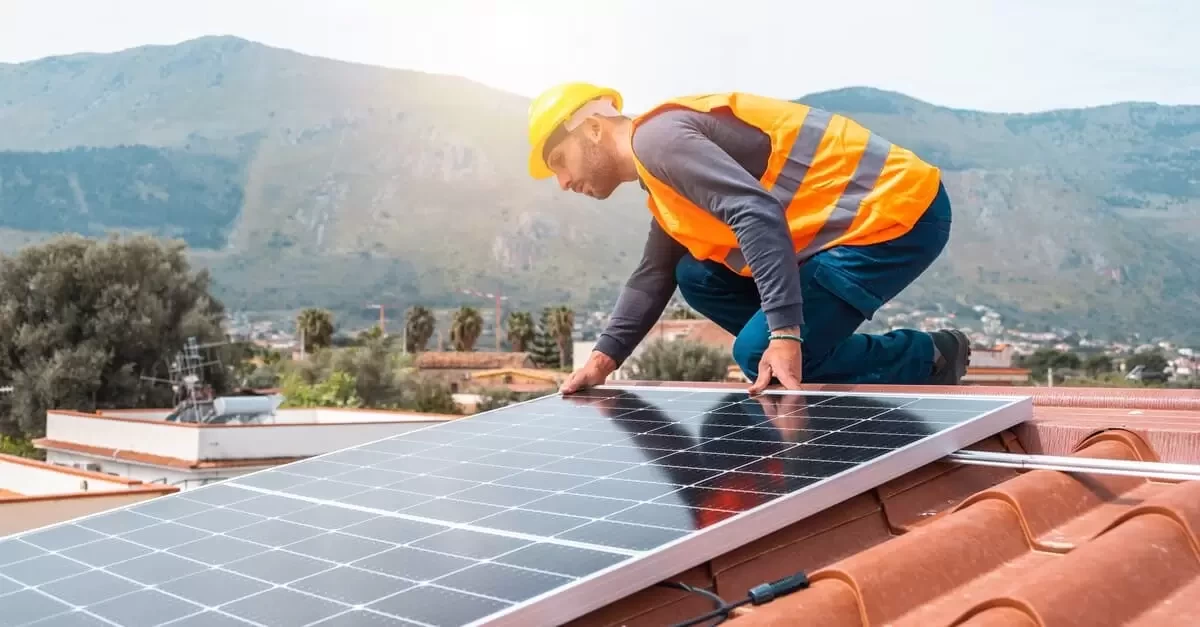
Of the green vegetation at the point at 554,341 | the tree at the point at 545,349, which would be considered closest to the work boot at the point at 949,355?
the green vegetation at the point at 554,341

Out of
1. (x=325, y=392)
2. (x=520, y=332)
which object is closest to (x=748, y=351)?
(x=325, y=392)

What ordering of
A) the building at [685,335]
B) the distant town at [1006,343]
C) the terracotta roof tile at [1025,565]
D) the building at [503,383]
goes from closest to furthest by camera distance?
the terracotta roof tile at [1025,565] → the distant town at [1006,343] → the building at [685,335] → the building at [503,383]

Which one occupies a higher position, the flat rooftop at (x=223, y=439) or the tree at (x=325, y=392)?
the flat rooftop at (x=223, y=439)

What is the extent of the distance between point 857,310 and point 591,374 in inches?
46.6

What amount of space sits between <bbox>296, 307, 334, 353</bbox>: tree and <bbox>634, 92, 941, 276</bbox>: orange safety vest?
288ft

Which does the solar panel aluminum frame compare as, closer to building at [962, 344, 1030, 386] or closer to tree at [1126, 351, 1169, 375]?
building at [962, 344, 1030, 386]

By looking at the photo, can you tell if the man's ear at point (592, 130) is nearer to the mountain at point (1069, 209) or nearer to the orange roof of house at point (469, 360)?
the orange roof of house at point (469, 360)

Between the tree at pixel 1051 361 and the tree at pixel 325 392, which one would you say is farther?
the tree at pixel 1051 361

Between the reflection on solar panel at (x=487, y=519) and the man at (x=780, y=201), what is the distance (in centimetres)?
59

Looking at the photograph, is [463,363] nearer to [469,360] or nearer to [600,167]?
[469,360]

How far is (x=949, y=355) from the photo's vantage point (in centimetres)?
519

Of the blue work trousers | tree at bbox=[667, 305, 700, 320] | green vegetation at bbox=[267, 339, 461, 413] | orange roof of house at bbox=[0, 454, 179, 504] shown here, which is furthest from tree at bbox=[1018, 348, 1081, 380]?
the blue work trousers

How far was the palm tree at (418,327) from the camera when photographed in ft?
341

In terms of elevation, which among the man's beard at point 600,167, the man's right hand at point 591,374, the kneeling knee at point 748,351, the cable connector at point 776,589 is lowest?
the cable connector at point 776,589
